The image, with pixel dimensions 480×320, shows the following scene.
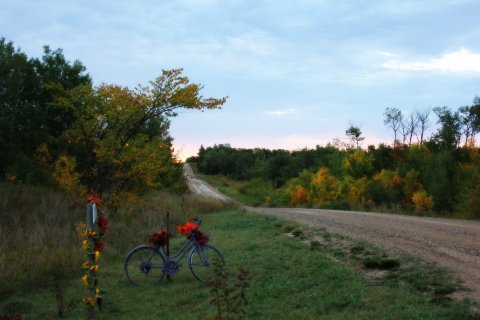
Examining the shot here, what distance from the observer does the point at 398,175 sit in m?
35.3

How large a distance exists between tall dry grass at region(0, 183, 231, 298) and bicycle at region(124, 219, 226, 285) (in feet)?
5.15

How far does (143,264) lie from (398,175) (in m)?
27.8

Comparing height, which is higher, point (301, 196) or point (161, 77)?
point (161, 77)

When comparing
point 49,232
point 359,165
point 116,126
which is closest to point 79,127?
point 116,126

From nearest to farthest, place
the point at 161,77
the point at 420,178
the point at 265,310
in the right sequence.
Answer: the point at 265,310 < the point at 161,77 < the point at 420,178

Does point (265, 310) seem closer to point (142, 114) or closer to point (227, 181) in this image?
point (142, 114)

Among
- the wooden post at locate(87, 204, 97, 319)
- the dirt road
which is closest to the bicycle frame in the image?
the wooden post at locate(87, 204, 97, 319)

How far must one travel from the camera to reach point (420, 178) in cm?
3391

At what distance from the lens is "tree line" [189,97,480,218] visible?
1147 inches

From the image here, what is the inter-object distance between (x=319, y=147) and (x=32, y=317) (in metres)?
64.6

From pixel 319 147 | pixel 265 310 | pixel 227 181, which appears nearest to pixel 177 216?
pixel 265 310

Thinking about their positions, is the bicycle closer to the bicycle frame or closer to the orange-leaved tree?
the bicycle frame

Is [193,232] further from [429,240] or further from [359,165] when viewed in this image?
[359,165]

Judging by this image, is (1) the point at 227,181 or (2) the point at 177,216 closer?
(2) the point at 177,216
